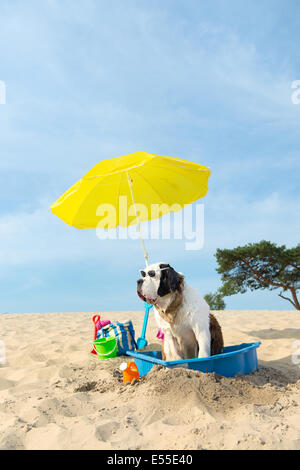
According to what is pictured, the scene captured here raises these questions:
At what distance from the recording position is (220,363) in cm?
281

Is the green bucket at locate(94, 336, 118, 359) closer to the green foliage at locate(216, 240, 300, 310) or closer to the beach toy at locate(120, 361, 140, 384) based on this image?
the beach toy at locate(120, 361, 140, 384)

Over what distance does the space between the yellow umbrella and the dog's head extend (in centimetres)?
114

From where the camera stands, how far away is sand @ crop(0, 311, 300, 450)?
77.5 inches

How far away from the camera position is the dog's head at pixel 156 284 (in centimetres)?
282

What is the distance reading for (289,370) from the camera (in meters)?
3.79

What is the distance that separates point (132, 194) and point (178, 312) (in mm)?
1743

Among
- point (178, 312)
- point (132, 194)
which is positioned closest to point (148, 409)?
point (178, 312)

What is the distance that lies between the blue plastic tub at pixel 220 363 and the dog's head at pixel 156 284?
1.75 ft

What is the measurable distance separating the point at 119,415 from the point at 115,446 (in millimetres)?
420

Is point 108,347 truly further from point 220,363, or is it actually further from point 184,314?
point 220,363

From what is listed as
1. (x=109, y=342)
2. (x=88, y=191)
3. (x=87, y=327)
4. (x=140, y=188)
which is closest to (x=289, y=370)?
(x=109, y=342)

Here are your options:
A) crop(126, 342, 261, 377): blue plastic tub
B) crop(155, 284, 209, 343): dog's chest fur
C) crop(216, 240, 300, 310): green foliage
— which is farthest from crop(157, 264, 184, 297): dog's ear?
crop(216, 240, 300, 310): green foliage

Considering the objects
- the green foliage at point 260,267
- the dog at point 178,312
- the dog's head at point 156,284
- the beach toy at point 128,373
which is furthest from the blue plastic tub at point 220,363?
the green foliage at point 260,267
